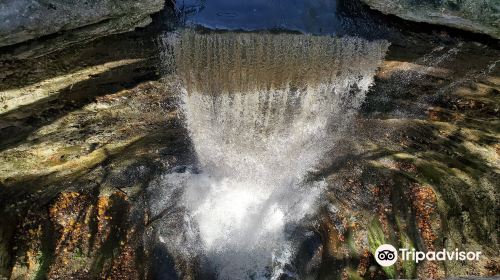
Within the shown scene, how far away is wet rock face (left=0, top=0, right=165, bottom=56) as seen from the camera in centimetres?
483

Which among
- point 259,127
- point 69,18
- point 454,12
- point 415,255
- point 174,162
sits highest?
point 454,12

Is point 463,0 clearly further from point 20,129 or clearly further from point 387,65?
point 20,129

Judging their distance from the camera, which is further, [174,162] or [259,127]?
[174,162]

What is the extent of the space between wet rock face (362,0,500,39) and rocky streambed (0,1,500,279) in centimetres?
20

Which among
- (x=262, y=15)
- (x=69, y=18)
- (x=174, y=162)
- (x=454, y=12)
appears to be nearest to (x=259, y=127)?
(x=174, y=162)

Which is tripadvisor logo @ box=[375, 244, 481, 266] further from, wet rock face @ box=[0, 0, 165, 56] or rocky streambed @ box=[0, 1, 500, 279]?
wet rock face @ box=[0, 0, 165, 56]

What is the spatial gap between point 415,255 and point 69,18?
7.82 meters

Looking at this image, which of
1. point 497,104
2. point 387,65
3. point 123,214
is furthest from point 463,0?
point 123,214

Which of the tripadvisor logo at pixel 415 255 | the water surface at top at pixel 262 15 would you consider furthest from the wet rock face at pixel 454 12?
the tripadvisor logo at pixel 415 255

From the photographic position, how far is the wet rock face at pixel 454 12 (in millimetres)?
5887

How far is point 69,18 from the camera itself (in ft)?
17.0

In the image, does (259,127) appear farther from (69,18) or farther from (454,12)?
(69,18)

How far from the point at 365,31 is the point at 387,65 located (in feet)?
2.66

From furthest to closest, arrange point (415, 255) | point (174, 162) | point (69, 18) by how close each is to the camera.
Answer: point (174, 162)
point (415, 255)
point (69, 18)
